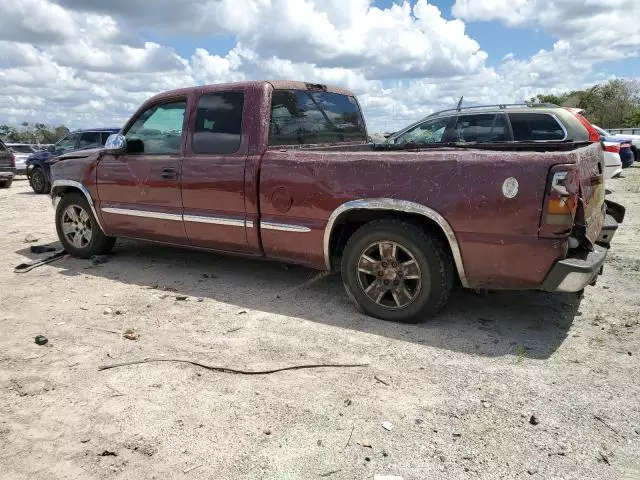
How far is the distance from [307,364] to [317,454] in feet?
3.25

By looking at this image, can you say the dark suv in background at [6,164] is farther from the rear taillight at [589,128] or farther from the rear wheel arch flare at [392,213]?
the rear taillight at [589,128]

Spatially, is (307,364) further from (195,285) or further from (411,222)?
(195,285)

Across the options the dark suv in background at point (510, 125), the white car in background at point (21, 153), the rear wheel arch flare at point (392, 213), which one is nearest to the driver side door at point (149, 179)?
the rear wheel arch flare at point (392, 213)

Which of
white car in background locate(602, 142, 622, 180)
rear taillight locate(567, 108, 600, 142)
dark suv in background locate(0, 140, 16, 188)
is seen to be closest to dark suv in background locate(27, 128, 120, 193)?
dark suv in background locate(0, 140, 16, 188)

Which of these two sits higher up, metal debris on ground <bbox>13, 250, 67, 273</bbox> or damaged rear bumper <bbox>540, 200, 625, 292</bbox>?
damaged rear bumper <bbox>540, 200, 625, 292</bbox>

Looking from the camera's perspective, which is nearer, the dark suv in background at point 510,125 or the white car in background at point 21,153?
the dark suv in background at point 510,125

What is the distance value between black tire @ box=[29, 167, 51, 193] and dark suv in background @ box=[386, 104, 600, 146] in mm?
10385

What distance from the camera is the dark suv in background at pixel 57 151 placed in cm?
1399

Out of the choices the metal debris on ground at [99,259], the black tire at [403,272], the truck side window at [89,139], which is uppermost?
the truck side window at [89,139]

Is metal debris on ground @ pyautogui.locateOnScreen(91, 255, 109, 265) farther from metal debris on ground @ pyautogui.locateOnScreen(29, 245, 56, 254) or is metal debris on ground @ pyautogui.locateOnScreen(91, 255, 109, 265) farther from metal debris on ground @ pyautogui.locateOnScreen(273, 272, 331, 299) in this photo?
metal debris on ground @ pyautogui.locateOnScreen(273, 272, 331, 299)

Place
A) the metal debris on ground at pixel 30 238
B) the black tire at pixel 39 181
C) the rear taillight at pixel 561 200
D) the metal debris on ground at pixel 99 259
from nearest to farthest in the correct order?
the rear taillight at pixel 561 200, the metal debris on ground at pixel 99 259, the metal debris on ground at pixel 30 238, the black tire at pixel 39 181

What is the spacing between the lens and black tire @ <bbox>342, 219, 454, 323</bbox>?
157 inches

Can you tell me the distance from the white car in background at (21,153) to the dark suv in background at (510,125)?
13944 millimetres

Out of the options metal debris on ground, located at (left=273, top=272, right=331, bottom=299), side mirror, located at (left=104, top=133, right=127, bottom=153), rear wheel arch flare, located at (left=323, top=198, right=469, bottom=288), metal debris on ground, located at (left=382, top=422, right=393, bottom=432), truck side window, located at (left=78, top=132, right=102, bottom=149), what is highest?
truck side window, located at (left=78, top=132, right=102, bottom=149)
